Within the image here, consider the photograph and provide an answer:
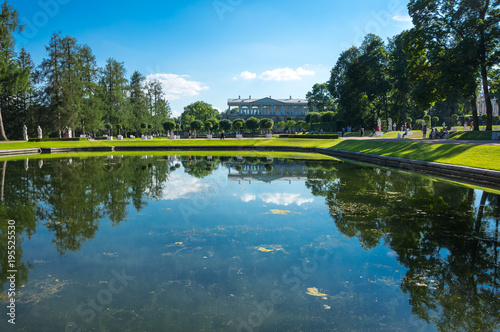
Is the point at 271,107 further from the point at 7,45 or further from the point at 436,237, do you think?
the point at 436,237

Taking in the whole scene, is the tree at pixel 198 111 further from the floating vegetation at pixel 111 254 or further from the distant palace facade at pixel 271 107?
the floating vegetation at pixel 111 254

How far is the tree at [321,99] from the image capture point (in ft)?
278

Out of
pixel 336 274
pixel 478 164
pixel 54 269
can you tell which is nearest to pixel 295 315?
pixel 336 274

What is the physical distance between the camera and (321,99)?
87562 millimetres

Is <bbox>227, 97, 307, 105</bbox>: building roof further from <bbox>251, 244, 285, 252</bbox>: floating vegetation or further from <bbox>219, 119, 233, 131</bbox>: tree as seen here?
<bbox>251, 244, 285, 252</bbox>: floating vegetation

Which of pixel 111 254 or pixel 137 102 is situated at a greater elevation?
pixel 137 102

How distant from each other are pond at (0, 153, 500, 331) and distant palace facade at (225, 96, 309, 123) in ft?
284

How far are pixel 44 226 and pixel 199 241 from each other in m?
3.57

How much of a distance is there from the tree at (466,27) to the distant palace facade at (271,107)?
6720cm

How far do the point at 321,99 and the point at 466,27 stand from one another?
64021mm

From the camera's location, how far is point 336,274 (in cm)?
467

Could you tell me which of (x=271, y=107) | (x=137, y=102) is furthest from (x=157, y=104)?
(x=271, y=107)

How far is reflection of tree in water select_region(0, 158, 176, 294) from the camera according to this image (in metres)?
6.37

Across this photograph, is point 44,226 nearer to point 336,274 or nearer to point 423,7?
point 336,274
